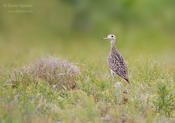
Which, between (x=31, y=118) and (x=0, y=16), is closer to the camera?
(x=31, y=118)

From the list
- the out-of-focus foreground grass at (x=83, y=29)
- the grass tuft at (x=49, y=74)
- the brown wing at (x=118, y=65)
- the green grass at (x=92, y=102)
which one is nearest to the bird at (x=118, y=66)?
the brown wing at (x=118, y=65)

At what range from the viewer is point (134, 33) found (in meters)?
18.0

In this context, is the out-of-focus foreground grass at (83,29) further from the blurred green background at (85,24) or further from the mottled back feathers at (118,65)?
the mottled back feathers at (118,65)

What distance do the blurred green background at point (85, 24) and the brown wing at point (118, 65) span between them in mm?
6899

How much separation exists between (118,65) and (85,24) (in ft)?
29.2

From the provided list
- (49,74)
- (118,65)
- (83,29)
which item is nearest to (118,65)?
(118,65)

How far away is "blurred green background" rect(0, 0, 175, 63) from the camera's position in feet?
57.7

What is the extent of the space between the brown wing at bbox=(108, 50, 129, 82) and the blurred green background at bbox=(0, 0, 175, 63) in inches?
272

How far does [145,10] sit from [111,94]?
449 inches

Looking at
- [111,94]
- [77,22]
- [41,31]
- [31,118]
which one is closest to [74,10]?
[77,22]

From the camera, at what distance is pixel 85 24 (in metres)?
18.3

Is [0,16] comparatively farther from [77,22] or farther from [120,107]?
[120,107]

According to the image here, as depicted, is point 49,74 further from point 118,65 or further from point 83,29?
point 83,29

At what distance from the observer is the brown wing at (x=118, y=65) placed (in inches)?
365
